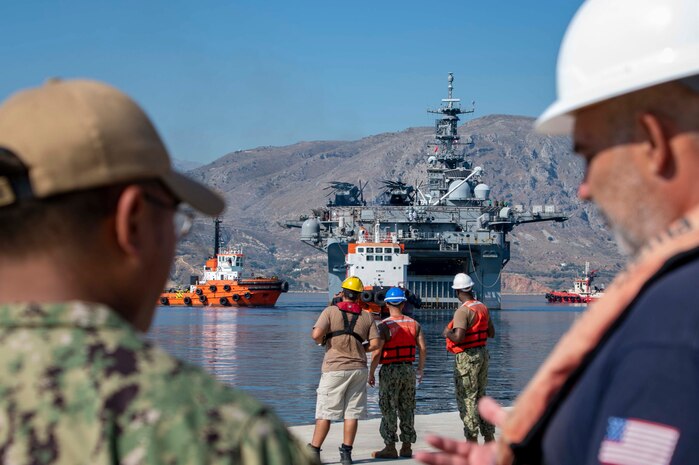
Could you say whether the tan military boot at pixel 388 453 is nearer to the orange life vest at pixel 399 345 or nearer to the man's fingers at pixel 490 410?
the orange life vest at pixel 399 345

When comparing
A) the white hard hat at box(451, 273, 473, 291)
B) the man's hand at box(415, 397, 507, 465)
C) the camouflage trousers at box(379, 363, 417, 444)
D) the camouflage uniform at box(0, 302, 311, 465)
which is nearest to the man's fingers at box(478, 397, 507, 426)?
Answer: the man's hand at box(415, 397, 507, 465)

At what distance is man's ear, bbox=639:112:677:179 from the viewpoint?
185 centimetres

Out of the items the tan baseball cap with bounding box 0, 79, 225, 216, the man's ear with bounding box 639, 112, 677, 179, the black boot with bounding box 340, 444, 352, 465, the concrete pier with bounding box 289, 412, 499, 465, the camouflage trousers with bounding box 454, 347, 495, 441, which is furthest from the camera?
the camouflage trousers with bounding box 454, 347, 495, 441

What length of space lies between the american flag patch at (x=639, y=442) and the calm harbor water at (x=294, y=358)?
14.8 metres

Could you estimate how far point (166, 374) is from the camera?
1508 millimetres

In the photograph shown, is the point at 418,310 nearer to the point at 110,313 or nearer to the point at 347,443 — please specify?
the point at 347,443

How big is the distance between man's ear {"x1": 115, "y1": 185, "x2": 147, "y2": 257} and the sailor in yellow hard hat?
7856 mm

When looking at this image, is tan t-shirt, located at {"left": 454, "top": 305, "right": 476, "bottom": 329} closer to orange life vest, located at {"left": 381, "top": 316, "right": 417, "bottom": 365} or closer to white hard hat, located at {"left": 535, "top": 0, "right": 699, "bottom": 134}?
orange life vest, located at {"left": 381, "top": 316, "right": 417, "bottom": 365}

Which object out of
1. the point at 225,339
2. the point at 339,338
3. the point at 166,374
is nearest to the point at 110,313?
the point at 166,374

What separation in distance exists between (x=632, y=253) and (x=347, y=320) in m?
7.65

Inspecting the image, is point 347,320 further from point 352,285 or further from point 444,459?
point 444,459

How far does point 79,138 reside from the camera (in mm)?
1617

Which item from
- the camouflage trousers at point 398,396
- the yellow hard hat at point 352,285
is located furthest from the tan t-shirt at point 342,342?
the camouflage trousers at point 398,396

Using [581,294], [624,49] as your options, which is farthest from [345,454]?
[581,294]
